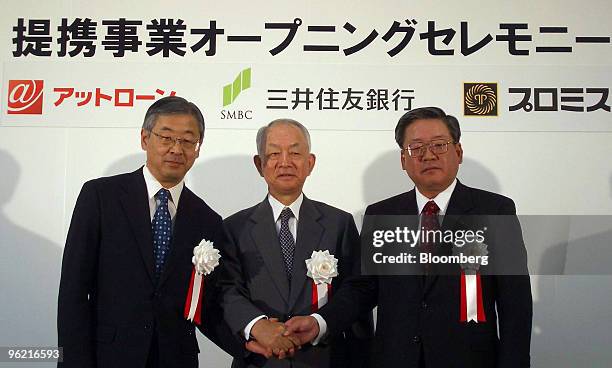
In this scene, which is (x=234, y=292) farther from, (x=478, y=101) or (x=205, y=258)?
(x=478, y=101)

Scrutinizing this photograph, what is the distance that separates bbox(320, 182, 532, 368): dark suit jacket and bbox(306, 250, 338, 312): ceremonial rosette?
0.05 meters

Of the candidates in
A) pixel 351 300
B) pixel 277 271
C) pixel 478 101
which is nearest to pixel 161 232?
pixel 277 271

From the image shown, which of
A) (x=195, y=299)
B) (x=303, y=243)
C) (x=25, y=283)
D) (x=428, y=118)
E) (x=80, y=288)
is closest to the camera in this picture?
(x=80, y=288)

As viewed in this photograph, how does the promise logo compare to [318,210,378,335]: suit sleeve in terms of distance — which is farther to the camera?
the promise logo

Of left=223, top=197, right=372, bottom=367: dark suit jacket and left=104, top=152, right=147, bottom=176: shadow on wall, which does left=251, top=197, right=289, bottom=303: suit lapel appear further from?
left=104, top=152, right=147, bottom=176: shadow on wall

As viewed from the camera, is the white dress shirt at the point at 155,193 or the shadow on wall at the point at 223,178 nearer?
the white dress shirt at the point at 155,193

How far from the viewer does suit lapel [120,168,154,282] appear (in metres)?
2.18

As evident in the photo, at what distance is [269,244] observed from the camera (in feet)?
7.53

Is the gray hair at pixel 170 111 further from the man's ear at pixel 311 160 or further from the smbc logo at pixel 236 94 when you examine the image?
the man's ear at pixel 311 160

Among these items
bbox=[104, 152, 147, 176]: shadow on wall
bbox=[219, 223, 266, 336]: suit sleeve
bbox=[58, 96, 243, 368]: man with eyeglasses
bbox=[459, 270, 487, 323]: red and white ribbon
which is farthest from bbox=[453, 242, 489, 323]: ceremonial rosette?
bbox=[104, 152, 147, 176]: shadow on wall

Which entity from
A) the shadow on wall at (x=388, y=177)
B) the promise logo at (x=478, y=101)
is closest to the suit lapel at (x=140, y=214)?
the shadow on wall at (x=388, y=177)

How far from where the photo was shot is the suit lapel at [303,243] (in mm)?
2242

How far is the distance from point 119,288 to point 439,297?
43.8 inches

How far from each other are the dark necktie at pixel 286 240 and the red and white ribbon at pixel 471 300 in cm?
62
